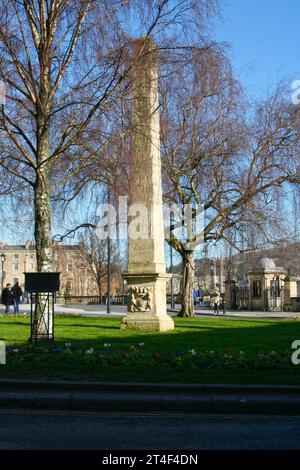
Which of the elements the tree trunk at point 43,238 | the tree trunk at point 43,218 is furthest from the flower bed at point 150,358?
the tree trunk at point 43,218

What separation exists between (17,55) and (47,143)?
2.09 m

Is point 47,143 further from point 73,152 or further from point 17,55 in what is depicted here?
point 17,55

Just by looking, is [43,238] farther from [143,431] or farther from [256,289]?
[256,289]

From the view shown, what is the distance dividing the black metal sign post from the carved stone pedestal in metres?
3.31

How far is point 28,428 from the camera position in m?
7.66

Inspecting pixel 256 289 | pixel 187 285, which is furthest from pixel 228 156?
pixel 256 289

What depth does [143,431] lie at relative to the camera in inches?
297

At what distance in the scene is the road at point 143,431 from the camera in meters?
6.81

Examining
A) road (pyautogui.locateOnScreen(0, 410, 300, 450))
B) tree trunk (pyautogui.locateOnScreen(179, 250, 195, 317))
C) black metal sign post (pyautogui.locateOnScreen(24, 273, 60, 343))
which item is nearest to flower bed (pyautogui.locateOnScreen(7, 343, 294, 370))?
black metal sign post (pyautogui.locateOnScreen(24, 273, 60, 343))

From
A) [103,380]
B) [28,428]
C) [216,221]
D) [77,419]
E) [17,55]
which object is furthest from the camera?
[216,221]

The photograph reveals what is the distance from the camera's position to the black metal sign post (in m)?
14.9

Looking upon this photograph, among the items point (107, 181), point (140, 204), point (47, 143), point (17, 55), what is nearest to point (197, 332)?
point (140, 204)

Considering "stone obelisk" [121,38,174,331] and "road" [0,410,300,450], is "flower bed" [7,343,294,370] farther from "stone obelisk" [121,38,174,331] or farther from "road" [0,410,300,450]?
"stone obelisk" [121,38,174,331]

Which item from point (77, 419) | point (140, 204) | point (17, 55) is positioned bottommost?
point (77, 419)
